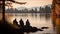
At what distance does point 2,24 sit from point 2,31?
4 centimetres

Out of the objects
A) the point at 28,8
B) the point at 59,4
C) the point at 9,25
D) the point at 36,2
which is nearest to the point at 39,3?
the point at 36,2

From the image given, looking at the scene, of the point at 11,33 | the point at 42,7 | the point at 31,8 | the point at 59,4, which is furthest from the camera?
the point at 59,4

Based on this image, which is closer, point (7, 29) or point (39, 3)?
point (7, 29)

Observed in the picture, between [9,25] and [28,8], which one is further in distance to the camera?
[28,8]

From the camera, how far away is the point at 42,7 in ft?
19.7

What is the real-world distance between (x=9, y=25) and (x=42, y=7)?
508 cm

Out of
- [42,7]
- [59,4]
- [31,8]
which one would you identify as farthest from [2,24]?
[59,4]

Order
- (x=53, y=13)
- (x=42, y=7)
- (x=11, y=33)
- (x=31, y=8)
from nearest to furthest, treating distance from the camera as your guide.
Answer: (x=11, y=33) → (x=31, y=8) → (x=42, y=7) → (x=53, y=13)

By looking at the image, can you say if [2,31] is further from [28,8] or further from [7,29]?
[28,8]

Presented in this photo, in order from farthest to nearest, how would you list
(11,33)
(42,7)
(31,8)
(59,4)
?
(59,4), (42,7), (31,8), (11,33)

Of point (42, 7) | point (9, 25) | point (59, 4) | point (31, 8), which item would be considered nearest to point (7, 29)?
point (9, 25)

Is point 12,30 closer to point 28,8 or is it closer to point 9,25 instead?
point 9,25

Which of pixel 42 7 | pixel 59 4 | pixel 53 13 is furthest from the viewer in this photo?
pixel 53 13

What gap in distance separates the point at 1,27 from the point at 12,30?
7 centimetres
